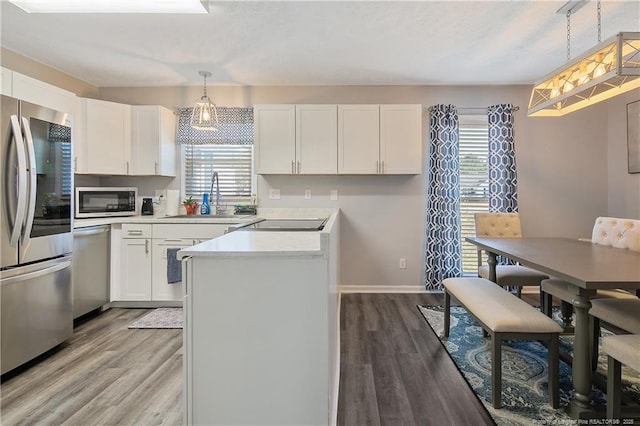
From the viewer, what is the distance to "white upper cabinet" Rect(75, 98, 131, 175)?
127 inches

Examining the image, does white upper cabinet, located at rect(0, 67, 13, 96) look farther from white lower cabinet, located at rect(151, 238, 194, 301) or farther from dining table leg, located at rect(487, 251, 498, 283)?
dining table leg, located at rect(487, 251, 498, 283)

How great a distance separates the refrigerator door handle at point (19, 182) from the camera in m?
1.93

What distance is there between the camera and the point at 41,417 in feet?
5.30

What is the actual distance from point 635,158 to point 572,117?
→ 0.76 meters

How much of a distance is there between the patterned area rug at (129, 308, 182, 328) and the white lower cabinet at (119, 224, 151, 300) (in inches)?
9.0

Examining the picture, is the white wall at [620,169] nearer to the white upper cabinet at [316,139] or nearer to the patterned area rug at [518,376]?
the patterned area rug at [518,376]

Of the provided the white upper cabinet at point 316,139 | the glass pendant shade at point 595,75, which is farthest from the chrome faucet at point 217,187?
the glass pendant shade at point 595,75

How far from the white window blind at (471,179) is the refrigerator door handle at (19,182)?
4.07 m

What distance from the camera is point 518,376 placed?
1.95m

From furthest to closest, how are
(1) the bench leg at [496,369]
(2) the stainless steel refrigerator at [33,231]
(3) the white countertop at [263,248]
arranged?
1. (2) the stainless steel refrigerator at [33,231]
2. (1) the bench leg at [496,369]
3. (3) the white countertop at [263,248]

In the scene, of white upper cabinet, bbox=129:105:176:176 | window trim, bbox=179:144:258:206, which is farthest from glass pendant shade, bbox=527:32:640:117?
white upper cabinet, bbox=129:105:176:176

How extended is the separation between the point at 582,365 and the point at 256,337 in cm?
165

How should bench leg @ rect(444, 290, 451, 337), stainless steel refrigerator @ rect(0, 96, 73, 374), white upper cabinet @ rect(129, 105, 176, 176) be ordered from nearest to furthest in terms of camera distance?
stainless steel refrigerator @ rect(0, 96, 73, 374), bench leg @ rect(444, 290, 451, 337), white upper cabinet @ rect(129, 105, 176, 176)

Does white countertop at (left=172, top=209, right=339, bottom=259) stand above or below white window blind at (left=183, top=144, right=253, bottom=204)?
below
